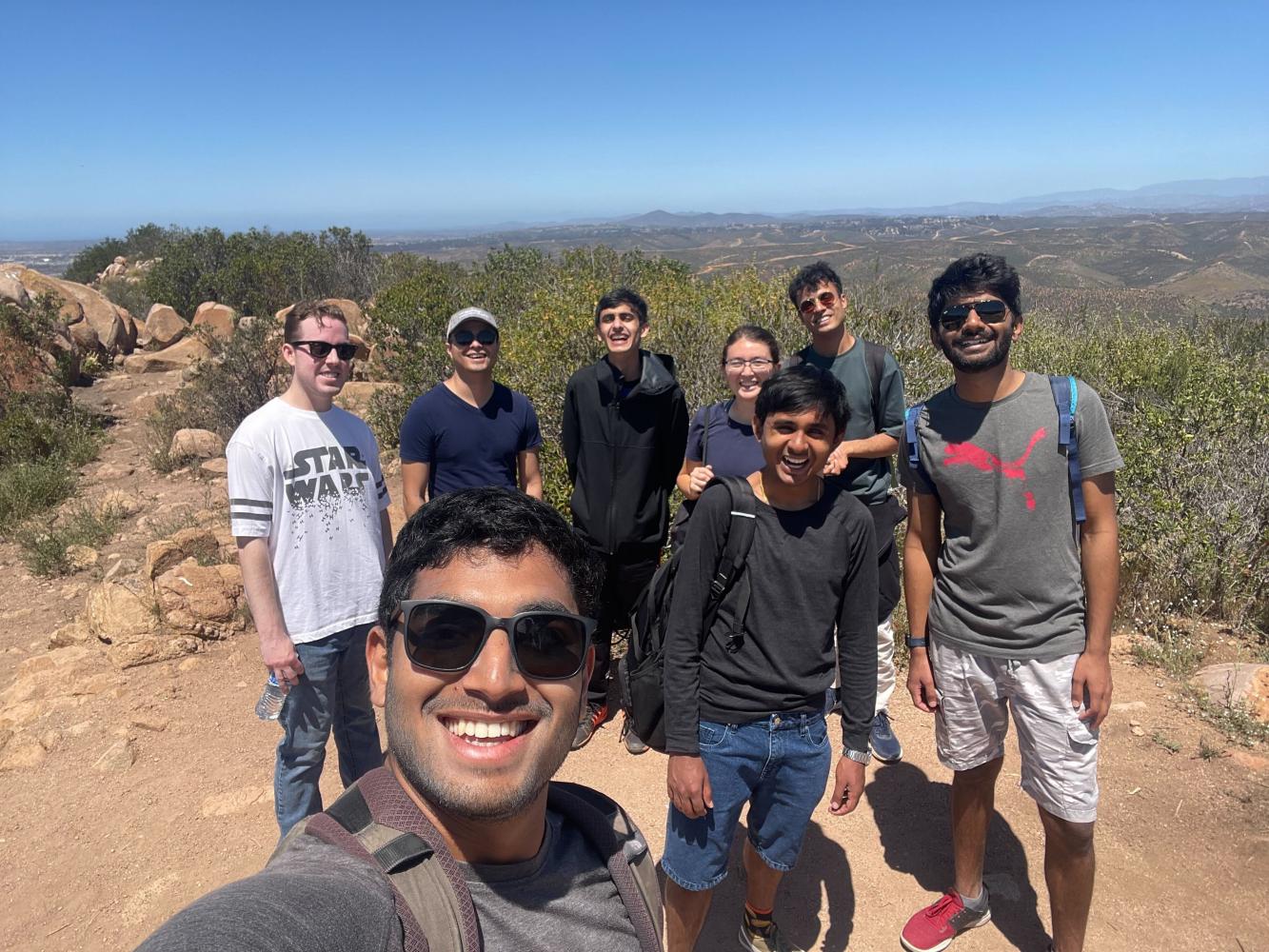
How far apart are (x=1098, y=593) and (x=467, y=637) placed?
1.85 m

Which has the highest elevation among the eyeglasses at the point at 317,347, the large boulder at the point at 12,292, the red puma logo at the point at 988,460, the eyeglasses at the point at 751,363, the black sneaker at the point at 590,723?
the large boulder at the point at 12,292

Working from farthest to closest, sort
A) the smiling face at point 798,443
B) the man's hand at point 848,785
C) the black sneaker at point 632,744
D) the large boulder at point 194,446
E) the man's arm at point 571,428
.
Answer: the large boulder at point 194,446
the black sneaker at point 632,744
the man's arm at point 571,428
the man's hand at point 848,785
the smiling face at point 798,443

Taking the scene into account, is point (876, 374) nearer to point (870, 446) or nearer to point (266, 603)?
point (870, 446)

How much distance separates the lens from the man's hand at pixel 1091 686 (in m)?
2.00

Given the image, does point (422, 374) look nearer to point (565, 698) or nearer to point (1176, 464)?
point (1176, 464)

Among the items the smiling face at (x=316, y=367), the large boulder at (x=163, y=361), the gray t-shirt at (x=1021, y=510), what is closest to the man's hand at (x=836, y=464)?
the gray t-shirt at (x=1021, y=510)

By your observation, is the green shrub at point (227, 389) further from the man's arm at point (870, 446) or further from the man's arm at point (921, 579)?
the man's arm at point (921, 579)

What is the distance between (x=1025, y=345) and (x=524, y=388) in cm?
591

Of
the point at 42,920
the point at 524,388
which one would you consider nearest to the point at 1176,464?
the point at 524,388

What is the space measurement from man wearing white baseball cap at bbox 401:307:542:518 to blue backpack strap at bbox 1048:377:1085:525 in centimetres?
201

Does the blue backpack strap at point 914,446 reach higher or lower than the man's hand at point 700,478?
higher

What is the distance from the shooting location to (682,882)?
6.38 feet

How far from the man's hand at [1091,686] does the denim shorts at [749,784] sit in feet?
2.45

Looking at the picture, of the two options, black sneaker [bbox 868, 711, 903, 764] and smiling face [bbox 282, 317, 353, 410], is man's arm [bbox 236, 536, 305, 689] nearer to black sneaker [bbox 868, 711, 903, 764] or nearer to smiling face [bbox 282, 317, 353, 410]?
smiling face [bbox 282, 317, 353, 410]
